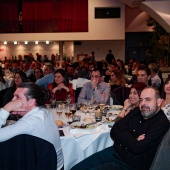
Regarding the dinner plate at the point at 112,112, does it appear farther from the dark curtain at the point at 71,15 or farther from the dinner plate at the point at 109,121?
the dark curtain at the point at 71,15

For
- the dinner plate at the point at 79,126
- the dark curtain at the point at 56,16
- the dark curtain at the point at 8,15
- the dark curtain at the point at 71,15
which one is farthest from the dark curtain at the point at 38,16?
the dinner plate at the point at 79,126

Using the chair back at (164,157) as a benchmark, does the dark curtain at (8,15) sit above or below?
above

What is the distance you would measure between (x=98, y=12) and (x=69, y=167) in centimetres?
1384

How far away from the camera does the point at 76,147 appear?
3.12m

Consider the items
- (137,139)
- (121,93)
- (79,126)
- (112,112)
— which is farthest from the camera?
(121,93)

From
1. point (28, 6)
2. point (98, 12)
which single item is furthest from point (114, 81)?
point (28, 6)

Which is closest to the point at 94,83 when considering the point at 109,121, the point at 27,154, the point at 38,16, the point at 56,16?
the point at 109,121

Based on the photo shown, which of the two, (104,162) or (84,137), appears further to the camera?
(84,137)

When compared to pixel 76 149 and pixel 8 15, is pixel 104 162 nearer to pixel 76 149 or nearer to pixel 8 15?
pixel 76 149

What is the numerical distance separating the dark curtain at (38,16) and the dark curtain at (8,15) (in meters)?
0.56

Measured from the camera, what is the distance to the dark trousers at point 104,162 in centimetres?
275

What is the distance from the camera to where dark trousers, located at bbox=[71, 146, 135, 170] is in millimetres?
2750

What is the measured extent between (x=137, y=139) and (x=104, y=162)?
16.9 inches

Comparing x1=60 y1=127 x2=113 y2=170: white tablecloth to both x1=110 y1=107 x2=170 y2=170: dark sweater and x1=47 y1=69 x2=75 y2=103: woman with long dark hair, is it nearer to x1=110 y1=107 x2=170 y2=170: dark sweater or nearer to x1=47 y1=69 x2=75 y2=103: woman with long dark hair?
x1=110 y1=107 x2=170 y2=170: dark sweater
